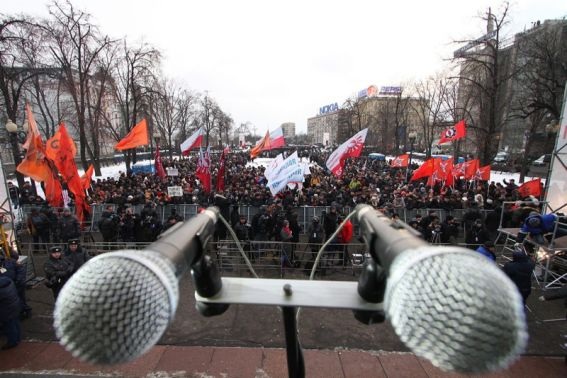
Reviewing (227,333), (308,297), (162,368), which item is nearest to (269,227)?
(227,333)

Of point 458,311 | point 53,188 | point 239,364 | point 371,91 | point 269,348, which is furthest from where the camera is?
point 371,91

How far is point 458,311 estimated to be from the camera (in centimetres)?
90

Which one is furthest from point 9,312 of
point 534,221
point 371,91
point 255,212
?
point 371,91

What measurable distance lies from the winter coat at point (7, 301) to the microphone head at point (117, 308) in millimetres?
6580

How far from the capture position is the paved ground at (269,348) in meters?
5.62

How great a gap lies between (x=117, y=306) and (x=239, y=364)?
5505mm

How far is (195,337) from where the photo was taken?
21.5 feet

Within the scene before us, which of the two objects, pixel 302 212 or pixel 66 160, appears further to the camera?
pixel 302 212

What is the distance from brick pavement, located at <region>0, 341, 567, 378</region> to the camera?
5512 millimetres

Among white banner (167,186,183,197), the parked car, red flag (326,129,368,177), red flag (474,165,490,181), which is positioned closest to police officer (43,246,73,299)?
white banner (167,186,183,197)

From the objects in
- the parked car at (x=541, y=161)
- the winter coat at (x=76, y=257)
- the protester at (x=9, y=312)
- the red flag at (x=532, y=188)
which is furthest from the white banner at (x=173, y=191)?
the parked car at (x=541, y=161)

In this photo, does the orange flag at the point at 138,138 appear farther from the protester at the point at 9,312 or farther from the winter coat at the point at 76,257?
the protester at the point at 9,312

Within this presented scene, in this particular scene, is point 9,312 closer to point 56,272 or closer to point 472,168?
point 56,272

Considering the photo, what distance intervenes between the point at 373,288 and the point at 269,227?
9.79 m
